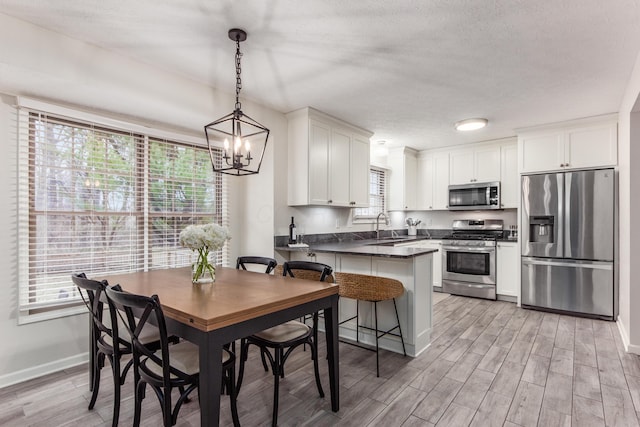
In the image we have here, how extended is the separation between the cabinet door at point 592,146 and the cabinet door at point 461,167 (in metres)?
1.36

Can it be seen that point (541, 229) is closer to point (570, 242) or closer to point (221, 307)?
point (570, 242)

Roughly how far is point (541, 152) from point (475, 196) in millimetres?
1134

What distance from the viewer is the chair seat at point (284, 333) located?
203 cm

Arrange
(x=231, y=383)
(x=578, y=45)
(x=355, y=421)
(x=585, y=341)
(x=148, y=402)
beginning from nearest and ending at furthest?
(x=231, y=383) < (x=355, y=421) < (x=148, y=402) < (x=578, y=45) < (x=585, y=341)

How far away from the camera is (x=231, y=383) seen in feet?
6.04

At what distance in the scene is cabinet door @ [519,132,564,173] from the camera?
14.0 ft

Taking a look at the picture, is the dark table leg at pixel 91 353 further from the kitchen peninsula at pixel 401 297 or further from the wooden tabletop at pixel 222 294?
the kitchen peninsula at pixel 401 297

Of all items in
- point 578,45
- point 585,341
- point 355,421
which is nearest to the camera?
point 355,421

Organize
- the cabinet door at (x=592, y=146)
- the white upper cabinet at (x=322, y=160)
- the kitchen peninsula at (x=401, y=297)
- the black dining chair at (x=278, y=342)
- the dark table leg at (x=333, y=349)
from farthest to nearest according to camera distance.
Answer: the cabinet door at (x=592, y=146) → the white upper cabinet at (x=322, y=160) → the kitchen peninsula at (x=401, y=297) → the dark table leg at (x=333, y=349) → the black dining chair at (x=278, y=342)

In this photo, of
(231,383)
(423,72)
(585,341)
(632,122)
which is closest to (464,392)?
(231,383)

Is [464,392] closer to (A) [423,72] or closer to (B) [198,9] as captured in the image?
(A) [423,72]

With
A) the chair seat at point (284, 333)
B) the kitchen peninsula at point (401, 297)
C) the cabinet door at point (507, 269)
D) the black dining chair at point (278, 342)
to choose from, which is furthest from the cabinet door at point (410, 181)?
the chair seat at point (284, 333)

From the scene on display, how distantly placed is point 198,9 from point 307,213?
2612 mm

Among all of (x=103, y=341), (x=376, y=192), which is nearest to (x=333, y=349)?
(x=103, y=341)
